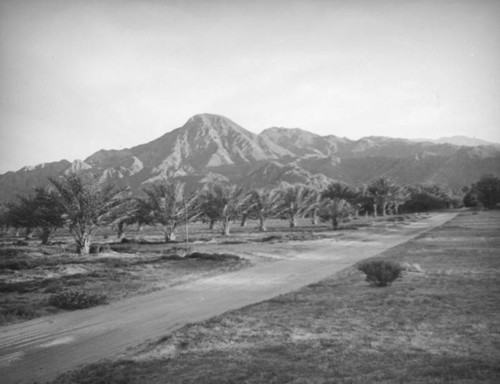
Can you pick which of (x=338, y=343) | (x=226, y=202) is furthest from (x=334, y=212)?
(x=338, y=343)

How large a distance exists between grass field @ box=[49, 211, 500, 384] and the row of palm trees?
18.1 m

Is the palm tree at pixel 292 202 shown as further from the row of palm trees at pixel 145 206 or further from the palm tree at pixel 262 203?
→ the palm tree at pixel 262 203

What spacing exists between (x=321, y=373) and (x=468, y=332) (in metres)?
3.89

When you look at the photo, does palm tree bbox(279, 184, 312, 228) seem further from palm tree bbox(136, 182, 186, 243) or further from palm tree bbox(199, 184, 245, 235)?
palm tree bbox(136, 182, 186, 243)

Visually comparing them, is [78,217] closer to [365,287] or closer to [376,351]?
[365,287]

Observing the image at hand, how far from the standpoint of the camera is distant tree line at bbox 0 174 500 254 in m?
23.0

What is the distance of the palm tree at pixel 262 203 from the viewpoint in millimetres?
46375

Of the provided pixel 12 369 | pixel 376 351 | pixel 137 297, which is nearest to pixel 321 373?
pixel 376 351

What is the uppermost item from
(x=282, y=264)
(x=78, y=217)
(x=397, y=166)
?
(x=397, y=166)

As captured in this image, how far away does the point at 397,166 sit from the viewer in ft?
616

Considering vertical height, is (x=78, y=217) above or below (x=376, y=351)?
above

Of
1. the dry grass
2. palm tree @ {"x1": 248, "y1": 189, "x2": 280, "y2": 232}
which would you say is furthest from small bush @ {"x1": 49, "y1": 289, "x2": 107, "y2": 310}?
palm tree @ {"x1": 248, "y1": 189, "x2": 280, "y2": 232}

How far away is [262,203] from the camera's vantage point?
46.3m

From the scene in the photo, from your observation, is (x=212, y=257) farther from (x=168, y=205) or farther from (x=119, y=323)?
(x=168, y=205)
